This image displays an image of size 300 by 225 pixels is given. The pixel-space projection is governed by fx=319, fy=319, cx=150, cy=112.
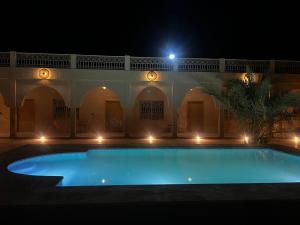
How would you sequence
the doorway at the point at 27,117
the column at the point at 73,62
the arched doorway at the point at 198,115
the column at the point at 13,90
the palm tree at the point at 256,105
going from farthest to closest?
1. the arched doorway at the point at 198,115
2. the doorway at the point at 27,117
3. the column at the point at 73,62
4. the column at the point at 13,90
5. the palm tree at the point at 256,105

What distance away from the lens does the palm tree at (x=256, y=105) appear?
11.9 meters

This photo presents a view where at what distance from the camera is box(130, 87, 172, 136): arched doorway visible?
17828 millimetres

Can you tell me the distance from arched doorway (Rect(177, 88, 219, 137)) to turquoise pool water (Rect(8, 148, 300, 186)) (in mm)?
7368

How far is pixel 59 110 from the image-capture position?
1734cm

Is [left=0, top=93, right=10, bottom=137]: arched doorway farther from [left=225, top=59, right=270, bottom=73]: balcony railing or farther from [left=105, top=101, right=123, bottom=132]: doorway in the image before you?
[left=225, top=59, right=270, bottom=73]: balcony railing

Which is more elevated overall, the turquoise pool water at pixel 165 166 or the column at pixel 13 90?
the column at pixel 13 90

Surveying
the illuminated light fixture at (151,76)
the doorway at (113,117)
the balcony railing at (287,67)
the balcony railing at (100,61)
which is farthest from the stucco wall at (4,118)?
the balcony railing at (287,67)

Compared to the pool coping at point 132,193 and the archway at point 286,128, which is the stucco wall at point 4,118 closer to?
the pool coping at point 132,193

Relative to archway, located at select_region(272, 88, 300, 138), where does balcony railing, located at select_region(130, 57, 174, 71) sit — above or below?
above

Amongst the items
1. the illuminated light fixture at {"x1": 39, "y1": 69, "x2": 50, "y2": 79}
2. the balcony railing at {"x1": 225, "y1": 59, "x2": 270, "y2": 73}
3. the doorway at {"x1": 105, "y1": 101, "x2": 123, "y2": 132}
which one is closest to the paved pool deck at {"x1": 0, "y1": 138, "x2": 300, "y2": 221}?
the illuminated light fixture at {"x1": 39, "y1": 69, "x2": 50, "y2": 79}

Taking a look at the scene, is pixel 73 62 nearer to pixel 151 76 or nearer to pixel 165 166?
pixel 151 76

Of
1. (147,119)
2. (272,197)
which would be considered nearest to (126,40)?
(147,119)

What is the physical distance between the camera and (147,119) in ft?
58.9

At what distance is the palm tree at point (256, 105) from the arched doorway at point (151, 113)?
548 cm
